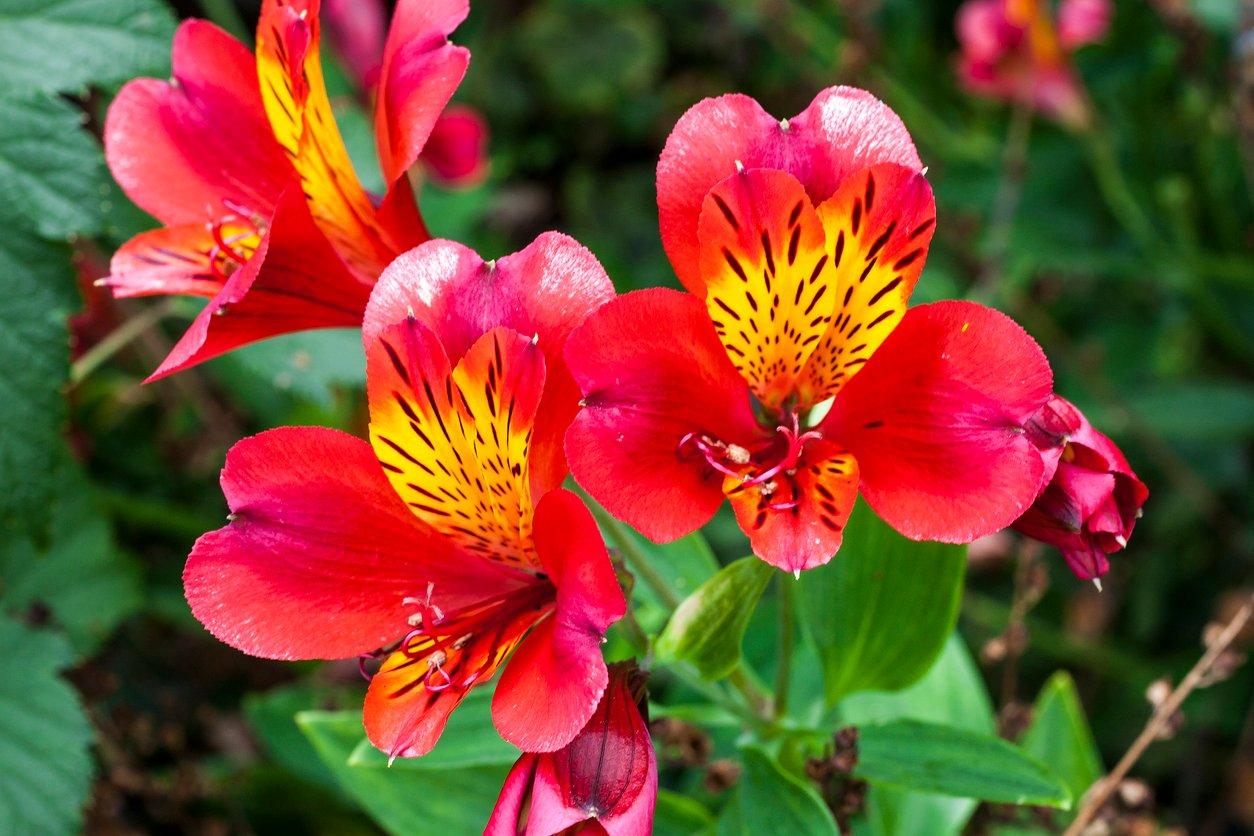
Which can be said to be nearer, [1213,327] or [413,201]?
[413,201]

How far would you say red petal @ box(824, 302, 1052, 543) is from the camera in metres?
0.73

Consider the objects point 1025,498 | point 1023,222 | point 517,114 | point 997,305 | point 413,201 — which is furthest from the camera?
point 517,114

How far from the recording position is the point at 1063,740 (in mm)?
1479

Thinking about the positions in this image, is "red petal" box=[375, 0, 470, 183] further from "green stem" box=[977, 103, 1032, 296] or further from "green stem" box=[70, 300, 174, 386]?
"green stem" box=[977, 103, 1032, 296]

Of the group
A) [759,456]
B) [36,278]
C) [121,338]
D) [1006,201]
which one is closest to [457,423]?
[759,456]

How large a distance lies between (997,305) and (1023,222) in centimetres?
23

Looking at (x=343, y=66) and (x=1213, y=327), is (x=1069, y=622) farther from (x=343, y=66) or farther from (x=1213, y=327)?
(x=343, y=66)

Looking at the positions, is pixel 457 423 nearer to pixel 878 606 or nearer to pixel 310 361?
pixel 878 606

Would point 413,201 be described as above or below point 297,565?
above

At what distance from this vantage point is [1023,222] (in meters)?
2.19

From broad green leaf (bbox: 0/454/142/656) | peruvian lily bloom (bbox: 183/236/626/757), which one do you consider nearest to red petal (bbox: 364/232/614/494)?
peruvian lily bloom (bbox: 183/236/626/757)

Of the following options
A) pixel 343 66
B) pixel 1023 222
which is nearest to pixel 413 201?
pixel 343 66

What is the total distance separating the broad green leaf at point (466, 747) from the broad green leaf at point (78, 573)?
701mm

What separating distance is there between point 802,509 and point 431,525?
0.82ft
